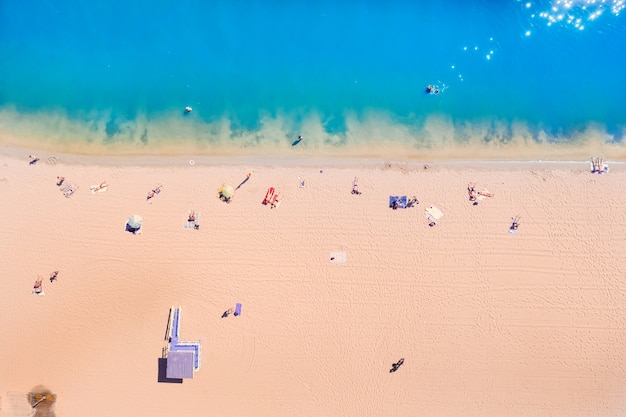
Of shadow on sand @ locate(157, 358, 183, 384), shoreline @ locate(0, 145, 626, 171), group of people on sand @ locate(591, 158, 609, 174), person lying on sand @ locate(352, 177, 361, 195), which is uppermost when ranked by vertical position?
shoreline @ locate(0, 145, 626, 171)

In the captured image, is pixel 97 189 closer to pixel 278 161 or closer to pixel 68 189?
pixel 68 189

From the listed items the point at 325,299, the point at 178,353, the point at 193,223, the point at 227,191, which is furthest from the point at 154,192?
the point at 325,299

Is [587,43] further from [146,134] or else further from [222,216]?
[146,134]

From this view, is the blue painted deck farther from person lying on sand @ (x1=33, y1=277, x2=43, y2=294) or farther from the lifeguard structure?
person lying on sand @ (x1=33, y1=277, x2=43, y2=294)

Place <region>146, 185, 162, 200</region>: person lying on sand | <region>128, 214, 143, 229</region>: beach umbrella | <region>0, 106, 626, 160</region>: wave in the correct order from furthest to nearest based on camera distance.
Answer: <region>0, 106, 626, 160</region>: wave < <region>146, 185, 162, 200</region>: person lying on sand < <region>128, 214, 143, 229</region>: beach umbrella

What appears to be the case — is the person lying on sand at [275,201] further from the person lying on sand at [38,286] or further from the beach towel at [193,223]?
the person lying on sand at [38,286]

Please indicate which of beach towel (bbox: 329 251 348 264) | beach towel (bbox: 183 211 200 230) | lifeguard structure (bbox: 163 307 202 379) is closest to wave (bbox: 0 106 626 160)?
beach towel (bbox: 183 211 200 230)
